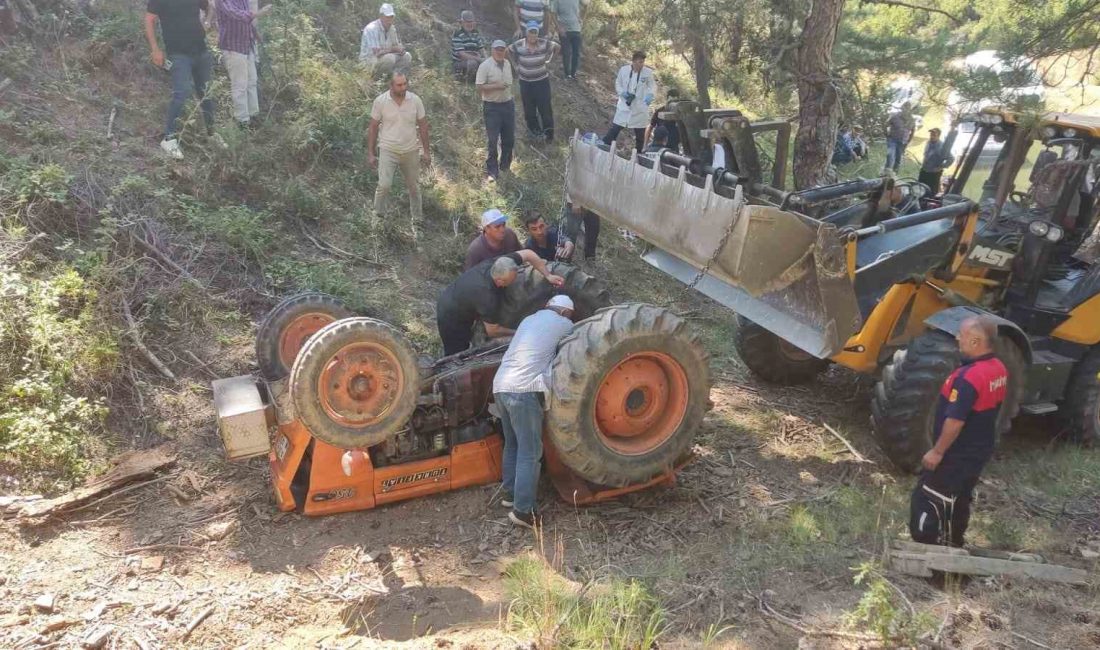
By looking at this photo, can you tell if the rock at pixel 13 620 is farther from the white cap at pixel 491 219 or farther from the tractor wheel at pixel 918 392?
the tractor wheel at pixel 918 392

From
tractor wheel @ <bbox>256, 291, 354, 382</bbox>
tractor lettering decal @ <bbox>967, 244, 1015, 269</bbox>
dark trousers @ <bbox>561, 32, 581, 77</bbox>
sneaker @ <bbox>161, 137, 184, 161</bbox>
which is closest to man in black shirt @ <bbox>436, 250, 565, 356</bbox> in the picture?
tractor wheel @ <bbox>256, 291, 354, 382</bbox>

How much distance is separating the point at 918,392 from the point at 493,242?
10.8 ft

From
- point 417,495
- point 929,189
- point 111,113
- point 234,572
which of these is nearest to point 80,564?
point 234,572

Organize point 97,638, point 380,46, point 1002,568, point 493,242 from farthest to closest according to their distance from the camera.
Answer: point 380,46 < point 493,242 < point 1002,568 < point 97,638

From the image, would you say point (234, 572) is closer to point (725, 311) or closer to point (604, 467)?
point (604, 467)

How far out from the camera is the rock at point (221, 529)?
503cm

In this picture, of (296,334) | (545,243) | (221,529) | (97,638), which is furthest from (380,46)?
(97,638)

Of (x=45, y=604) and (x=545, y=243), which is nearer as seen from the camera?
(x=45, y=604)

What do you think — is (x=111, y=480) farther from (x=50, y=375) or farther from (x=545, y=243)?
(x=545, y=243)

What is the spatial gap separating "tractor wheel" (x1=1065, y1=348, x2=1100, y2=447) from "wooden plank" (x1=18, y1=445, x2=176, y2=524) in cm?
685

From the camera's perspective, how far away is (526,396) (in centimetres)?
499

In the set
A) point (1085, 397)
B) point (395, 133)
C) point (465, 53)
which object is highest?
point (465, 53)

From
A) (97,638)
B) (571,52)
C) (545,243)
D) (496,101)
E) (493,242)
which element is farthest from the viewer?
(571,52)

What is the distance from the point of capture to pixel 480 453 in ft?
18.1
